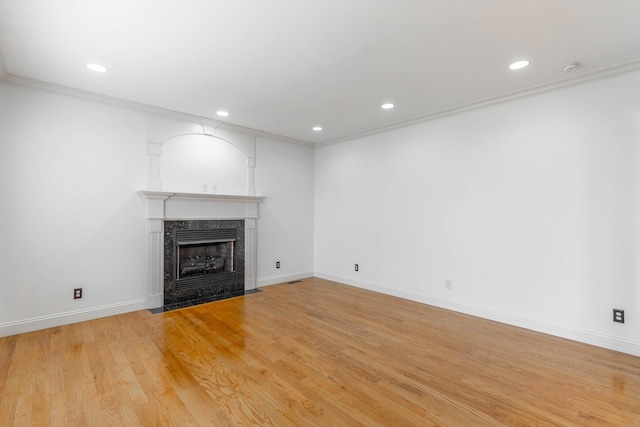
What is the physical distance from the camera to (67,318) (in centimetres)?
322

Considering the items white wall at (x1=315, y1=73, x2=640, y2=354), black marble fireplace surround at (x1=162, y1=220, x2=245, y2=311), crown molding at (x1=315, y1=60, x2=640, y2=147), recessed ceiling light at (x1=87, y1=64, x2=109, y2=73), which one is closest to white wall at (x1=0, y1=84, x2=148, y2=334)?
black marble fireplace surround at (x1=162, y1=220, x2=245, y2=311)

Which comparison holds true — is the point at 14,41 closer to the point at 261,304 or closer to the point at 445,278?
the point at 261,304

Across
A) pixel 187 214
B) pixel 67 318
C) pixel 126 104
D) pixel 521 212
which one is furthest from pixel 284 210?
pixel 521 212

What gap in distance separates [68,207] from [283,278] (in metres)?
3.07

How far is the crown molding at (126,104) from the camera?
2938 mm

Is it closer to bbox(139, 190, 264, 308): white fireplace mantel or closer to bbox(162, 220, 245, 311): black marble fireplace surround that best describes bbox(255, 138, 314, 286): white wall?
bbox(139, 190, 264, 308): white fireplace mantel

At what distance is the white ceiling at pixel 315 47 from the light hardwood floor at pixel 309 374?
8.18 feet

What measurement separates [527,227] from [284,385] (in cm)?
284

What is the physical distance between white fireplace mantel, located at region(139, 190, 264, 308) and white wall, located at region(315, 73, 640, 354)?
178 centimetres

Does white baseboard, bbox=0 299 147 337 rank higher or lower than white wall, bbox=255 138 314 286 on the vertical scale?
lower

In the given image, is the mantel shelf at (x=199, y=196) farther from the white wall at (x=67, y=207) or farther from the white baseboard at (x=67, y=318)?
the white baseboard at (x=67, y=318)

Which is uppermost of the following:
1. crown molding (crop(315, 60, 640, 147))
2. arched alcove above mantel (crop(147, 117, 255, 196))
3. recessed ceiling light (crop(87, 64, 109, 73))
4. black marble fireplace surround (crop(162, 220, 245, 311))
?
recessed ceiling light (crop(87, 64, 109, 73))

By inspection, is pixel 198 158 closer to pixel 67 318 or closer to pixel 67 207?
pixel 67 207

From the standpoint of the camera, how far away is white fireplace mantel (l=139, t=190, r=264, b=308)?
3.74 m
